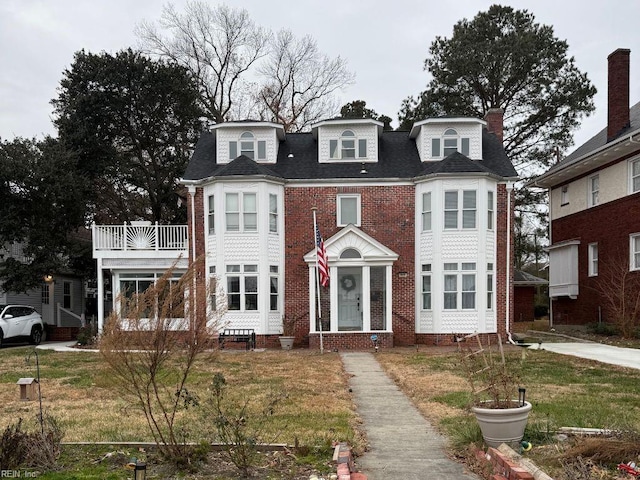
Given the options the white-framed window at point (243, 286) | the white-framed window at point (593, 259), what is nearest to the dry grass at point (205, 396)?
the white-framed window at point (243, 286)

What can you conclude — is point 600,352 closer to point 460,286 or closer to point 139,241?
point 460,286

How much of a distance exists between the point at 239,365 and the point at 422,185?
9911 millimetres

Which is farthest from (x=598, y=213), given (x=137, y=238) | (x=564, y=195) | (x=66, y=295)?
(x=66, y=295)

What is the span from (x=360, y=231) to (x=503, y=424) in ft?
47.4

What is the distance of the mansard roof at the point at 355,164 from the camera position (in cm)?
2064

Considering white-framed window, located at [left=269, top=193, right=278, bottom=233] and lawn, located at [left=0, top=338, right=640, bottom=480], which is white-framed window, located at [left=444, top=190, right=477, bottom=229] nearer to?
lawn, located at [left=0, top=338, right=640, bottom=480]

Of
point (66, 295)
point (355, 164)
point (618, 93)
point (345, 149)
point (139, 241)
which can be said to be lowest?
point (66, 295)

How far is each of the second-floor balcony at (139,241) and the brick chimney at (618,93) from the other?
1775 cm

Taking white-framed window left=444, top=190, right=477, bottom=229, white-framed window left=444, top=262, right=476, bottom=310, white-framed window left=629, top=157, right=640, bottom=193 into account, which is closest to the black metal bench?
white-framed window left=444, top=262, right=476, bottom=310

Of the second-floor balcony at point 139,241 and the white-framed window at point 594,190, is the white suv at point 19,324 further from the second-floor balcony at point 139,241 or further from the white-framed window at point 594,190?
the white-framed window at point 594,190

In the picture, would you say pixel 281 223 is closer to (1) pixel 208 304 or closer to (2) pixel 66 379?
(2) pixel 66 379

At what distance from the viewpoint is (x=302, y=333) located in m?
21.1

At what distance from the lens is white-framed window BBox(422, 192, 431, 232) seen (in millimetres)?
20969

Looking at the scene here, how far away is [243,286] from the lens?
20609 millimetres
